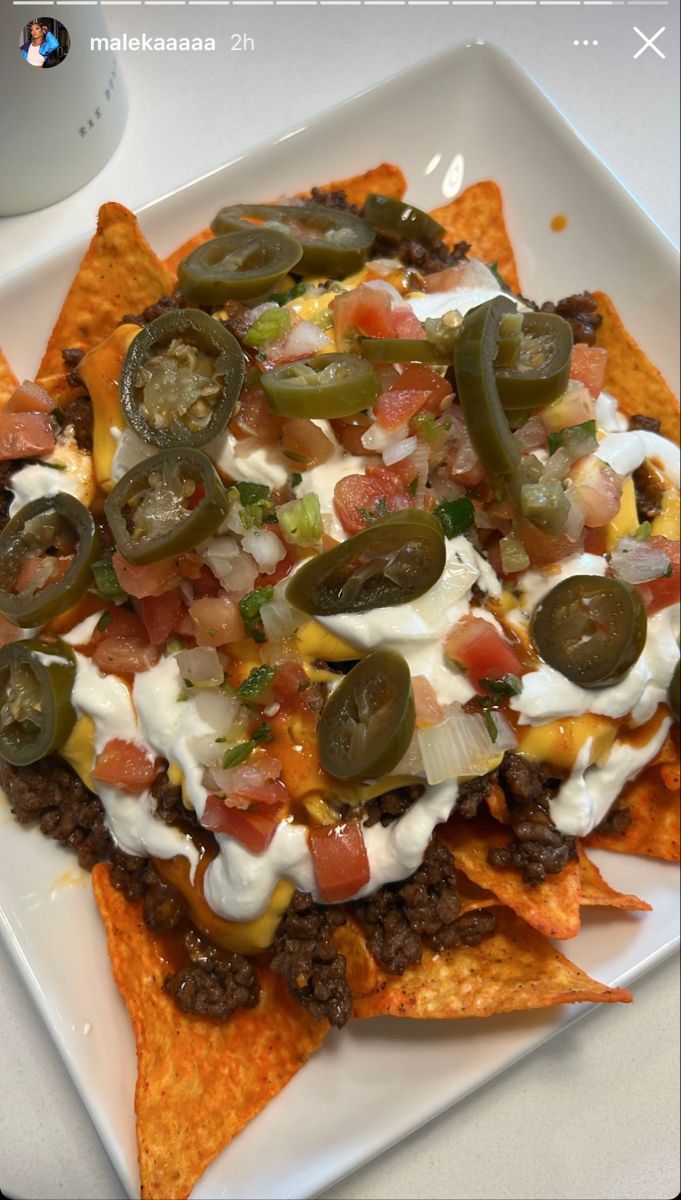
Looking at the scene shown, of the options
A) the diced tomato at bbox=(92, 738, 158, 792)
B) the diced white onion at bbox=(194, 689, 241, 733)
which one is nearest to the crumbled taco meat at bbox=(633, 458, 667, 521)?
the diced white onion at bbox=(194, 689, 241, 733)

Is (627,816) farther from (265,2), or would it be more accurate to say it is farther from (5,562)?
(265,2)

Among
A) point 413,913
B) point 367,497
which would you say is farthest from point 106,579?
point 413,913

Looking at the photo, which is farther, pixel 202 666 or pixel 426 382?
pixel 426 382

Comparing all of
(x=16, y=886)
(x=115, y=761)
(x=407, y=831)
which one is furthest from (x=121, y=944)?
(x=407, y=831)

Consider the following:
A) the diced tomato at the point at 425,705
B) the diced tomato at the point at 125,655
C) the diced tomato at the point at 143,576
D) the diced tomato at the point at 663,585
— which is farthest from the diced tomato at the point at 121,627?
the diced tomato at the point at 663,585

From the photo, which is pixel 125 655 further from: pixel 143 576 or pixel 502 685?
pixel 502 685

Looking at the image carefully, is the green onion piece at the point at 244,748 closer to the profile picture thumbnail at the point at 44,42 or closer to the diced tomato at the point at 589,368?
the diced tomato at the point at 589,368
